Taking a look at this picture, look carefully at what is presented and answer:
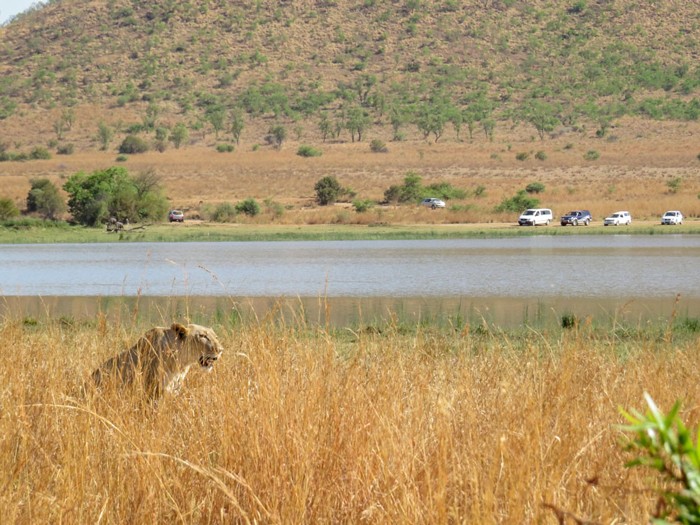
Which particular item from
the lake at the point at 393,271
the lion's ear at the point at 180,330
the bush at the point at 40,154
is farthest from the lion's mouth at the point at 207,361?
the bush at the point at 40,154

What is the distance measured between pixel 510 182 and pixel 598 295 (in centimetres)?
4519

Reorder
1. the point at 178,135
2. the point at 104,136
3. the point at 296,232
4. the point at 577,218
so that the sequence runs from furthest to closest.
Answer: the point at 178,135
the point at 104,136
the point at 577,218
the point at 296,232

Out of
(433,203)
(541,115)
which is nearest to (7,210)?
(433,203)

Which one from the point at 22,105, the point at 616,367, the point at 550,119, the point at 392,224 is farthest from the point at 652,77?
the point at 616,367

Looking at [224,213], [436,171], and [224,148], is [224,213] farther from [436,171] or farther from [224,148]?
[224,148]

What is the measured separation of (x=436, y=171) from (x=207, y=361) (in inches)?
2513

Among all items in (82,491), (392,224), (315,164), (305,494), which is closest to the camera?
(305,494)

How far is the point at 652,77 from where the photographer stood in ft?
290

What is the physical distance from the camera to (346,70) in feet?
310

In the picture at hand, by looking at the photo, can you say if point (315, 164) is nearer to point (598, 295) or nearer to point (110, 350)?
point (598, 295)

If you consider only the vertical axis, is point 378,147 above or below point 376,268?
below

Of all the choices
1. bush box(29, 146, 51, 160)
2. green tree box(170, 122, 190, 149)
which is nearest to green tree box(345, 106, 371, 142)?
green tree box(170, 122, 190, 149)

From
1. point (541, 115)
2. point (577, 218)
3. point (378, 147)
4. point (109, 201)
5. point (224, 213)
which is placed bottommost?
point (577, 218)

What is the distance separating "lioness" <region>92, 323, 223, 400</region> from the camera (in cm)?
615
